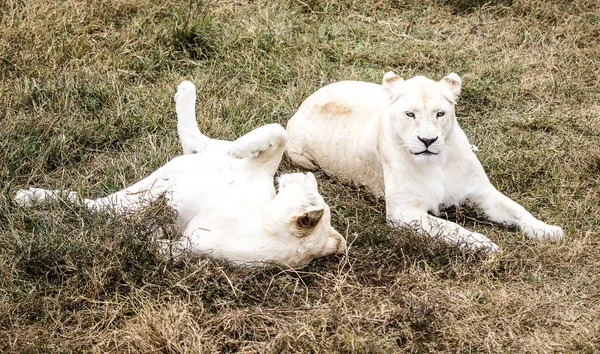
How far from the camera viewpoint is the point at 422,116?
5.05m

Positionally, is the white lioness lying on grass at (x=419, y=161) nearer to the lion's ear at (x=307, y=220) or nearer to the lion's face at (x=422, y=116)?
the lion's face at (x=422, y=116)

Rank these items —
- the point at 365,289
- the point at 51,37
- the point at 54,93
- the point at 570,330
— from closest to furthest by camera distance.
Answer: the point at 570,330
the point at 365,289
the point at 54,93
the point at 51,37

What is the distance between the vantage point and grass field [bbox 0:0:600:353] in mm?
4121

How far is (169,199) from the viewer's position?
466 cm

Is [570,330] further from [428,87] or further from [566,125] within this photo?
[566,125]

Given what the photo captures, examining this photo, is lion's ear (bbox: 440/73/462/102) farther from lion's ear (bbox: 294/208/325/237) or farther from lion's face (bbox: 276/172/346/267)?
lion's ear (bbox: 294/208/325/237)

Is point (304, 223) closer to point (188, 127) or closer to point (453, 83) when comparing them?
point (188, 127)

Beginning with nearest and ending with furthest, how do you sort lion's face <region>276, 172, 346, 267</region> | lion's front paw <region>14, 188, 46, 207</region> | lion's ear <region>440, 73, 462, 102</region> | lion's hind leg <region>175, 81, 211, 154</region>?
lion's face <region>276, 172, 346, 267</region>
lion's front paw <region>14, 188, 46, 207</region>
lion's ear <region>440, 73, 462, 102</region>
lion's hind leg <region>175, 81, 211, 154</region>

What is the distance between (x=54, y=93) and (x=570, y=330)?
13.0ft

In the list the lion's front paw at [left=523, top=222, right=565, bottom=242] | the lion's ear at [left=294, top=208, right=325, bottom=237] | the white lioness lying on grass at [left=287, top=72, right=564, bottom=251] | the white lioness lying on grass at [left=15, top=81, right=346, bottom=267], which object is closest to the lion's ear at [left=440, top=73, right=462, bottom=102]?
the white lioness lying on grass at [left=287, top=72, right=564, bottom=251]

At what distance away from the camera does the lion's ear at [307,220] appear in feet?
13.8

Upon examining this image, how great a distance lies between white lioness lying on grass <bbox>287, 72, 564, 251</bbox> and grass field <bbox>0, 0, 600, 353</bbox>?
13 centimetres

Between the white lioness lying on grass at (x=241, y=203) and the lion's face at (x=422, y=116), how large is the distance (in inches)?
28.7

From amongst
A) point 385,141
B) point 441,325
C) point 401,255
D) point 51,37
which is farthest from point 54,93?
point 441,325
